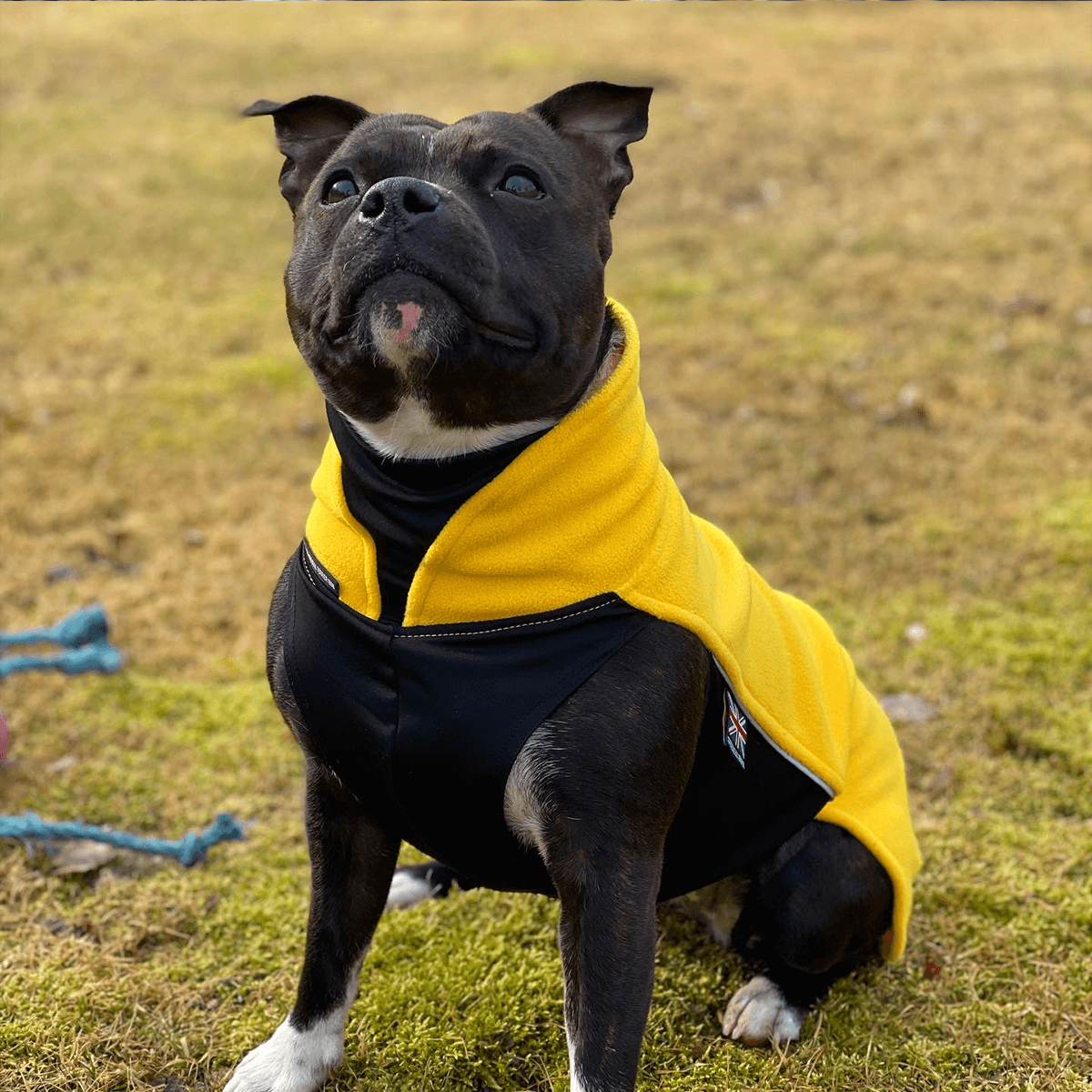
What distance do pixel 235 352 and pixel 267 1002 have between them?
4.99 m

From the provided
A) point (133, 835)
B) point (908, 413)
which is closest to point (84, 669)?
point (133, 835)

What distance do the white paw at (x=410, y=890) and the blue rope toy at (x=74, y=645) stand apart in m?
1.59

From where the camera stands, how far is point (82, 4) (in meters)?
13.8

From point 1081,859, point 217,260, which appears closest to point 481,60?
point 217,260

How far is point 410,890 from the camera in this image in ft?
10.9

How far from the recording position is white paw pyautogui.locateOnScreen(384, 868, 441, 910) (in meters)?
3.30

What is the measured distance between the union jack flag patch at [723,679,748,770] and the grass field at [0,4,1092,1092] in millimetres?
785

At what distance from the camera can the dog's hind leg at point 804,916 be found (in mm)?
2715

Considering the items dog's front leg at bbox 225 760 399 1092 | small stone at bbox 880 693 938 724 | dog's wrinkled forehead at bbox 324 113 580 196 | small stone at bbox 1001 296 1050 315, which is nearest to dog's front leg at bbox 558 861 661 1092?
dog's front leg at bbox 225 760 399 1092

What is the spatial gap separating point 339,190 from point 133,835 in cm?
203

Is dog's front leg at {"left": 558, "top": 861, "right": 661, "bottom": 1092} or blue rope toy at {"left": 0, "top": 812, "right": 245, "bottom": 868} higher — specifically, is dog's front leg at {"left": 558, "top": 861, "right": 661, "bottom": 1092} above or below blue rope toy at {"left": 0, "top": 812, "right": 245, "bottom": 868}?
above

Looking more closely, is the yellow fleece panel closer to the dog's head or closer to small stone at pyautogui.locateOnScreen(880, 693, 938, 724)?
the dog's head

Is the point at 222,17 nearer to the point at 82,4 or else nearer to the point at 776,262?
the point at 82,4

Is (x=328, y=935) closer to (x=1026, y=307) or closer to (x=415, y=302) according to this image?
(x=415, y=302)
